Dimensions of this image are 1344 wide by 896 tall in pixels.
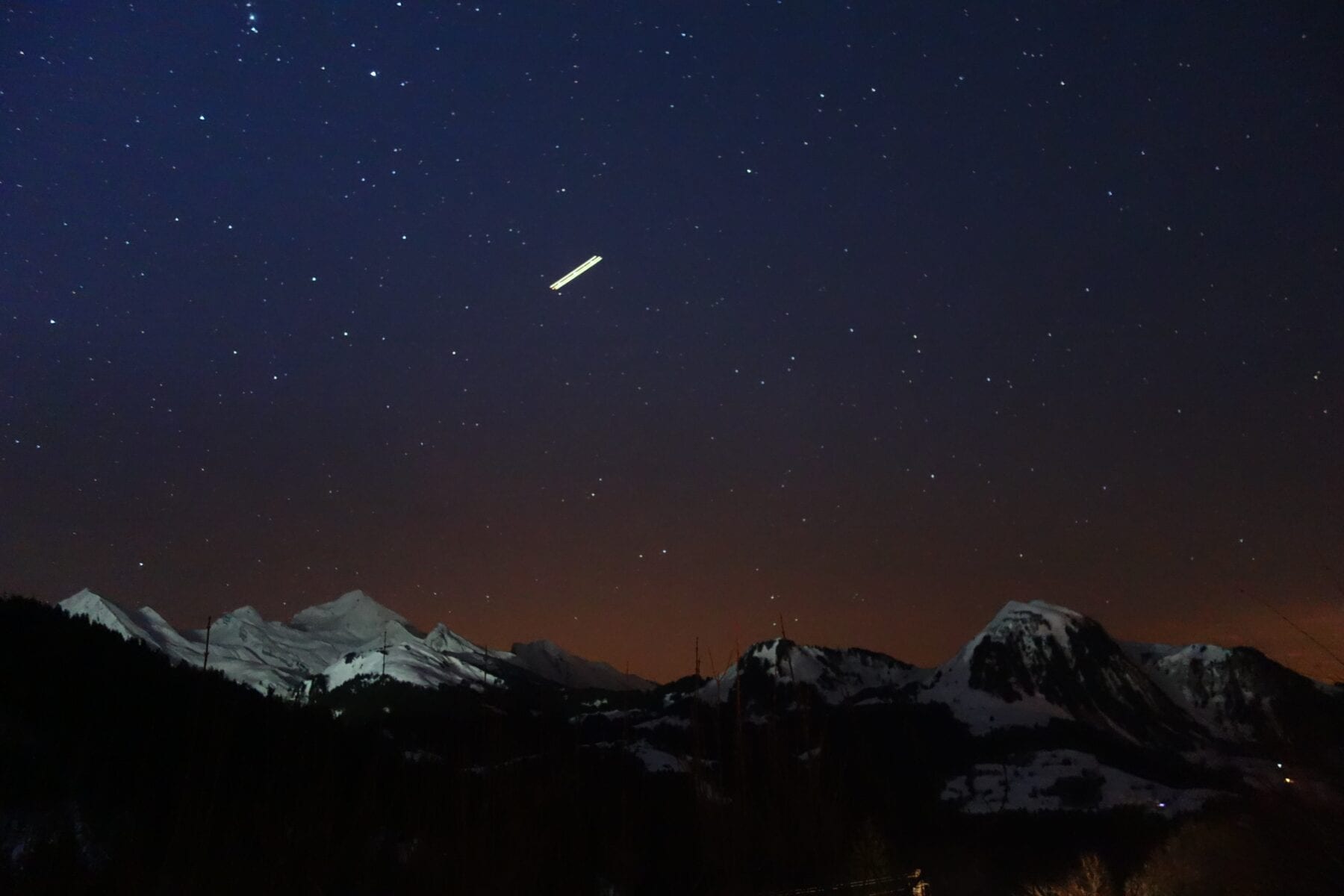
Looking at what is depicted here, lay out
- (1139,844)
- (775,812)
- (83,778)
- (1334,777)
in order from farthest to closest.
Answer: (1139,844), (83,778), (775,812), (1334,777)

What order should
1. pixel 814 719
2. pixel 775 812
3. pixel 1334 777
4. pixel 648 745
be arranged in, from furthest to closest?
pixel 648 745 → pixel 814 719 → pixel 775 812 → pixel 1334 777

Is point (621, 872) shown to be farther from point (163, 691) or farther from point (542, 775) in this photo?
point (163, 691)

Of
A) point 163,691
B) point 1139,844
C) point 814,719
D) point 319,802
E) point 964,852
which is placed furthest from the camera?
point 964,852

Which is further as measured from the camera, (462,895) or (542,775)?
(542,775)

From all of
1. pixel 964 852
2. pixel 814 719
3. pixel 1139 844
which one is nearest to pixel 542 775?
pixel 814 719

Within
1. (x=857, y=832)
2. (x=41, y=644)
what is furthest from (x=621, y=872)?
(x=41, y=644)

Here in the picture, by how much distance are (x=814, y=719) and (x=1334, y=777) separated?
23.4 ft

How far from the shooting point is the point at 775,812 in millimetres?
13250

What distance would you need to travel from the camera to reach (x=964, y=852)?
273 feet

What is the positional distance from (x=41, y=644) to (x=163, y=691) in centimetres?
728

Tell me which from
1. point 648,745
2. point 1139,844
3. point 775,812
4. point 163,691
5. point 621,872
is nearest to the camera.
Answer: point 775,812

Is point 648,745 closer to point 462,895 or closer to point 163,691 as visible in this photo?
point 163,691

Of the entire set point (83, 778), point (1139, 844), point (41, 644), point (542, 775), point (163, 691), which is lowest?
point (1139, 844)

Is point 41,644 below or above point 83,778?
above
